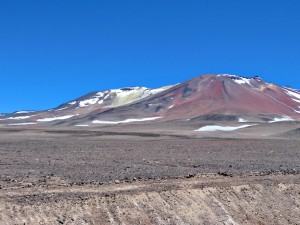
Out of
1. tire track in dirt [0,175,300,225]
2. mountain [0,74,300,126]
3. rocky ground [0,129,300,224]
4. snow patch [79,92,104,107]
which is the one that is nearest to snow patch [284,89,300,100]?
mountain [0,74,300,126]

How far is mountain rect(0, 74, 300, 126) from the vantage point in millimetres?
100250

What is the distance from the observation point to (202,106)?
111750mm

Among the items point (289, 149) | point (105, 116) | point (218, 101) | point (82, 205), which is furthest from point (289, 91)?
point (82, 205)

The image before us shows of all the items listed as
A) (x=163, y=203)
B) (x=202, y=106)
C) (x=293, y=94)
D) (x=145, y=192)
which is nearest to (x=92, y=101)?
(x=202, y=106)

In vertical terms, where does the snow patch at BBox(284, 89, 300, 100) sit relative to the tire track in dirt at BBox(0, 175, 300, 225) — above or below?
above

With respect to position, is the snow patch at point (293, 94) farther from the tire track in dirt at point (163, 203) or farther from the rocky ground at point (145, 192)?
the tire track in dirt at point (163, 203)

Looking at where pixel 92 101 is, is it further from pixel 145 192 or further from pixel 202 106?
pixel 145 192

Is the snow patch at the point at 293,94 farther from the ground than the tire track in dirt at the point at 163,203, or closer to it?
farther from the ground

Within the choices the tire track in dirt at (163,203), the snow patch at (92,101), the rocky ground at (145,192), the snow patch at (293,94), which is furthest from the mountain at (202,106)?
the tire track in dirt at (163,203)

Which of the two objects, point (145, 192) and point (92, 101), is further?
point (92, 101)

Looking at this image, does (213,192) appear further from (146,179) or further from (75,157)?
(75,157)

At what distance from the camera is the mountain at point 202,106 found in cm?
10025

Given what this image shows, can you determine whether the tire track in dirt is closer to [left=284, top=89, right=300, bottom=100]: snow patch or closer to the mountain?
the mountain

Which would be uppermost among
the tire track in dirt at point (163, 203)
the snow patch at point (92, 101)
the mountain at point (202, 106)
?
the snow patch at point (92, 101)
